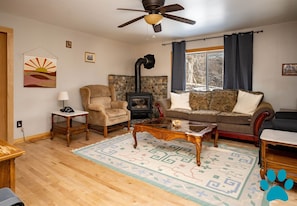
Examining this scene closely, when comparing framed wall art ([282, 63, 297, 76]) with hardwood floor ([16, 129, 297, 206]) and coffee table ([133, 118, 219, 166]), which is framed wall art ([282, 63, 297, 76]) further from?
hardwood floor ([16, 129, 297, 206])

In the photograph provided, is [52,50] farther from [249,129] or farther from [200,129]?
[249,129]

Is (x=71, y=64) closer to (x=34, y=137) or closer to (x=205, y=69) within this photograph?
(x=34, y=137)

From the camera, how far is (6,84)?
348 cm

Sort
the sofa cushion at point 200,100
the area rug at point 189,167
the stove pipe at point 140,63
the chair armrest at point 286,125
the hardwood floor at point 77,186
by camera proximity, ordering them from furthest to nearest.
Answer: the stove pipe at point 140,63, the sofa cushion at point 200,100, the chair armrest at point 286,125, the area rug at point 189,167, the hardwood floor at point 77,186

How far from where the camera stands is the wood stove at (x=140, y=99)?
5406mm

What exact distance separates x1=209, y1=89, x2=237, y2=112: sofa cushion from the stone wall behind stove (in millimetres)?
1610

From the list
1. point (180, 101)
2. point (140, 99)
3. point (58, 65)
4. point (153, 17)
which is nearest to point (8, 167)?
point (153, 17)

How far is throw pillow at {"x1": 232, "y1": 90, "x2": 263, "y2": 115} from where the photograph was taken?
383 centimetres

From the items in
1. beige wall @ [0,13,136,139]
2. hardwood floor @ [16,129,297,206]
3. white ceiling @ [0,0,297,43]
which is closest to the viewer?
hardwood floor @ [16,129,297,206]

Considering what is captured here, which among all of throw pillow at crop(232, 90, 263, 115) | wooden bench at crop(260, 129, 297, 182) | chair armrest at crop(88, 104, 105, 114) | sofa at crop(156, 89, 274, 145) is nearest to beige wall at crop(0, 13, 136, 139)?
chair armrest at crop(88, 104, 105, 114)

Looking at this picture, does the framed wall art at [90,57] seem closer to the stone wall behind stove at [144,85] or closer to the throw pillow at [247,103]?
the stone wall behind stove at [144,85]

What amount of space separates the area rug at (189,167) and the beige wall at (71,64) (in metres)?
1.44

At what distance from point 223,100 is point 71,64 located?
138 inches

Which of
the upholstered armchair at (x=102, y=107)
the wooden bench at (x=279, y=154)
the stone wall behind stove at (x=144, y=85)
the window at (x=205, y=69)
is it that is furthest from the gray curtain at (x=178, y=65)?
the wooden bench at (x=279, y=154)
